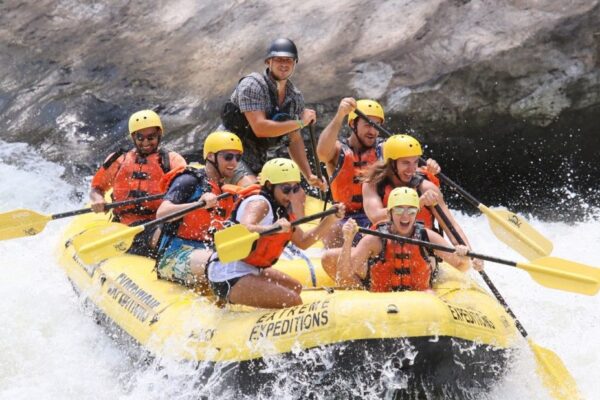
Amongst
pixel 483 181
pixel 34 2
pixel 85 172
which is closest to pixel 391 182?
pixel 483 181

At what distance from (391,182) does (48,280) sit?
3.21 metres

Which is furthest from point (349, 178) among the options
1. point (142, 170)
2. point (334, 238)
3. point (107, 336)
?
point (107, 336)

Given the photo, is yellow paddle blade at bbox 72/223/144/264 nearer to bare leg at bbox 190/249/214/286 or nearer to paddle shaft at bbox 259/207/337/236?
bare leg at bbox 190/249/214/286

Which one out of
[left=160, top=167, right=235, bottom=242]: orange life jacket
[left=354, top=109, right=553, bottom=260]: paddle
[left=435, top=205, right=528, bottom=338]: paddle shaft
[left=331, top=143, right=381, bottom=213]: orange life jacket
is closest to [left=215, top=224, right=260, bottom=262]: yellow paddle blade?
[left=160, top=167, right=235, bottom=242]: orange life jacket

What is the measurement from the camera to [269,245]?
515 cm

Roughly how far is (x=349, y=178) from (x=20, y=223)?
2.46 m

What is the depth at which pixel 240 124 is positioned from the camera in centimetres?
670

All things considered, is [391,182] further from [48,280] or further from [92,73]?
[92,73]

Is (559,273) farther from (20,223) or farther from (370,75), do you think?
(370,75)

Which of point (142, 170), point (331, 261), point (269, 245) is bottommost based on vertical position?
point (331, 261)

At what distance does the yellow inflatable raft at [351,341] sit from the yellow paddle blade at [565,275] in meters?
0.32

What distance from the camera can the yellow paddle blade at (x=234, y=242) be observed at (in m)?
4.79

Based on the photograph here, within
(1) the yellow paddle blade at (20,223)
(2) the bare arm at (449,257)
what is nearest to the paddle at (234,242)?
(2) the bare arm at (449,257)

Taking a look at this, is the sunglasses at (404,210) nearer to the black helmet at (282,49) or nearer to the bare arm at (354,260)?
the bare arm at (354,260)
